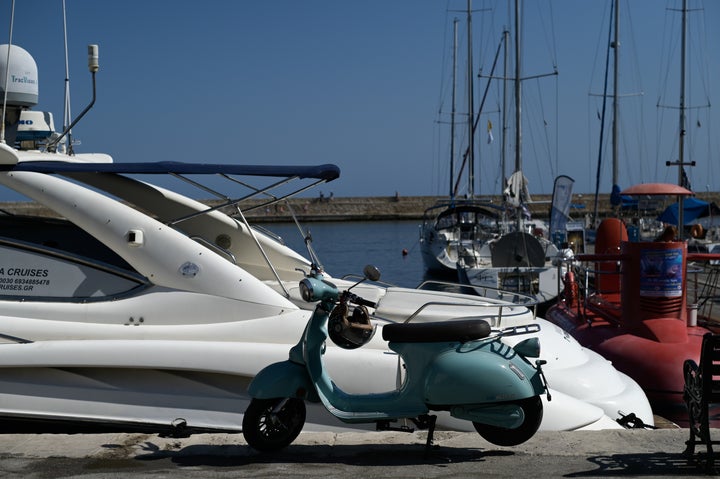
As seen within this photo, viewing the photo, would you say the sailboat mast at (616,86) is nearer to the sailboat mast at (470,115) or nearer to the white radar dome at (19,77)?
the sailboat mast at (470,115)

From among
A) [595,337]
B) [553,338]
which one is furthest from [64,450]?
[595,337]

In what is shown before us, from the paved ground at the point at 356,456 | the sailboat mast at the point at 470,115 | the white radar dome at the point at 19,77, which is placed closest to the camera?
the paved ground at the point at 356,456

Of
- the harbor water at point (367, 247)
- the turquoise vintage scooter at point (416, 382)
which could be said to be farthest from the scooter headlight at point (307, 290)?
the harbor water at point (367, 247)

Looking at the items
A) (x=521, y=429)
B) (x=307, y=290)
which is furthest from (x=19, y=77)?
(x=521, y=429)

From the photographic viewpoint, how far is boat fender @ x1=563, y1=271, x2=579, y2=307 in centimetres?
1557

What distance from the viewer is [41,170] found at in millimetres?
7910

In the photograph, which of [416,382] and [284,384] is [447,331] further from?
[284,384]

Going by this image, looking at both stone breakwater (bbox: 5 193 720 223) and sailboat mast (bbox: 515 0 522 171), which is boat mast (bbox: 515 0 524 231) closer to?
sailboat mast (bbox: 515 0 522 171)

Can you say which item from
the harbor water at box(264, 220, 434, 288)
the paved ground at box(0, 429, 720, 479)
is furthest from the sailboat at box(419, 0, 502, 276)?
the paved ground at box(0, 429, 720, 479)

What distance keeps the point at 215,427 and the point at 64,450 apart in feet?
5.21

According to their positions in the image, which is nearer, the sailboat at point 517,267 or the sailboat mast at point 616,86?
the sailboat at point 517,267

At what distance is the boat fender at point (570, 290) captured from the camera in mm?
15570

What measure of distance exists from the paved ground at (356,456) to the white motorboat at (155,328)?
71cm

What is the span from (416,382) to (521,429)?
695 mm
